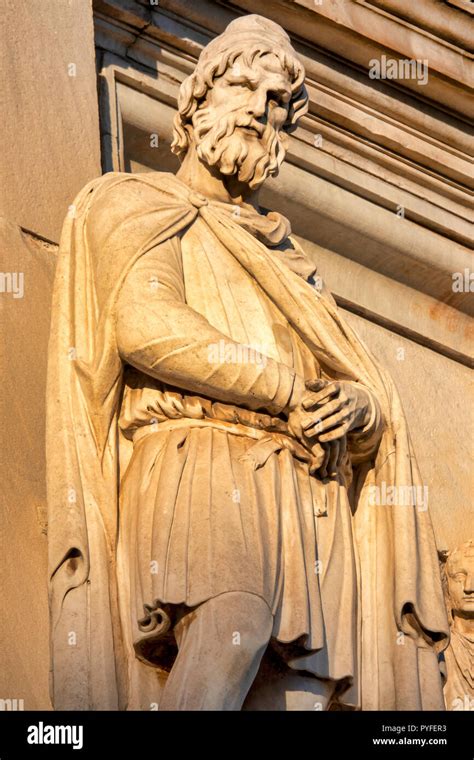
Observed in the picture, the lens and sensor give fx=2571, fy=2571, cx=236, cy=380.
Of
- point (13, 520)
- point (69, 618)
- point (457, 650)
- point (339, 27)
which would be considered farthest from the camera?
point (339, 27)

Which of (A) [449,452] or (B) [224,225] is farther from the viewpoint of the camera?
(A) [449,452]

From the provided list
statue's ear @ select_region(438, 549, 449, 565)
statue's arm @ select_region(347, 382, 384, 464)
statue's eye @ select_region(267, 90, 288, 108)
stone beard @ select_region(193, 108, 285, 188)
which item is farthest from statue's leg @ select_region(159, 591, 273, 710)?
statue's ear @ select_region(438, 549, 449, 565)

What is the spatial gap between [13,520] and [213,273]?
2.86 feet

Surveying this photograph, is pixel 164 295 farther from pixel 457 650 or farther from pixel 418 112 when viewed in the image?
pixel 418 112

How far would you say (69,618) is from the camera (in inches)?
256

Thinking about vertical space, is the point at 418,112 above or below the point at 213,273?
above

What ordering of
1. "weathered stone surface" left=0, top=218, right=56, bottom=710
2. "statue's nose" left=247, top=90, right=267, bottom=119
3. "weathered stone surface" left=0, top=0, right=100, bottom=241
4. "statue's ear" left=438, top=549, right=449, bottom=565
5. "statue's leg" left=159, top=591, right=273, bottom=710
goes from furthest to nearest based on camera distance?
"statue's ear" left=438, top=549, right=449, bottom=565 → "weathered stone surface" left=0, top=0, right=100, bottom=241 → "statue's nose" left=247, top=90, right=267, bottom=119 → "weathered stone surface" left=0, top=218, right=56, bottom=710 → "statue's leg" left=159, top=591, right=273, bottom=710

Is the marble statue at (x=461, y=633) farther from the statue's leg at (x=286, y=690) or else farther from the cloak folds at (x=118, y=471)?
the statue's leg at (x=286, y=690)

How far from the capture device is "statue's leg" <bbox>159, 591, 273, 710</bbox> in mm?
6230

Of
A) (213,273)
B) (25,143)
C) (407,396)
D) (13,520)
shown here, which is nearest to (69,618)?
(13,520)

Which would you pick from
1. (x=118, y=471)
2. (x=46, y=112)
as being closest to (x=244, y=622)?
(x=118, y=471)

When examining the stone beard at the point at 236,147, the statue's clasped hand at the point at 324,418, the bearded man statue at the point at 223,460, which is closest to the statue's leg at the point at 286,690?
the bearded man statue at the point at 223,460

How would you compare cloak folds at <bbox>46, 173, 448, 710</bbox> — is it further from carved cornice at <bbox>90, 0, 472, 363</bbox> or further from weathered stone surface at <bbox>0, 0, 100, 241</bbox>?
carved cornice at <bbox>90, 0, 472, 363</bbox>

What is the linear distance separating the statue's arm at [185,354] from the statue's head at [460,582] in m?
1.87
